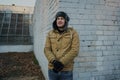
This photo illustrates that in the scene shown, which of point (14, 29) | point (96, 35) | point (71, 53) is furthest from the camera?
point (14, 29)

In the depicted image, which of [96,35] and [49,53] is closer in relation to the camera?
[49,53]

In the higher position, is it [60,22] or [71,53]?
[60,22]

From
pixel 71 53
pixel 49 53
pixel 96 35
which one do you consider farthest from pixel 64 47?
pixel 96 35

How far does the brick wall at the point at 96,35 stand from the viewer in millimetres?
4299

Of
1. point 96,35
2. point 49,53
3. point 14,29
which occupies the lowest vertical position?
point 49,53

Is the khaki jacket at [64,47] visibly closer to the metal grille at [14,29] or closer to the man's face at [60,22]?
the man's face at [60,22]

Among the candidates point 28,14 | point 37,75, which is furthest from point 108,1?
point 28,14

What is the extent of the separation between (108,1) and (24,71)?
4720mm

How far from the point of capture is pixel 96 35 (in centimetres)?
447

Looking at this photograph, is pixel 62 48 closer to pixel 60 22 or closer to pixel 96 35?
pixel 60 22

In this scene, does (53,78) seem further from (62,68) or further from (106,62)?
(106,62)

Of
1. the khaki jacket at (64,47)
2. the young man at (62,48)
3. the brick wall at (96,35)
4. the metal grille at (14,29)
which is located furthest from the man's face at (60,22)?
the metal grille at (14,29)

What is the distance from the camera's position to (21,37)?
14.6 meters

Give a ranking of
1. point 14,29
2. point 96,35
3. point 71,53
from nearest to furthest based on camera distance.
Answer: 1. point 71,53
2. point 96,35
3. point 14,29
